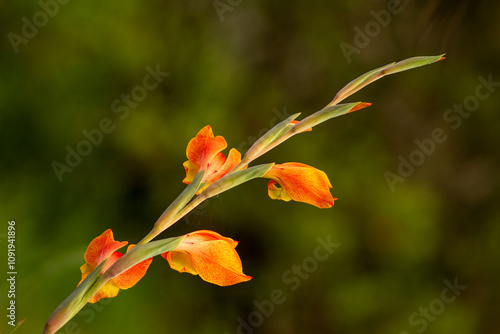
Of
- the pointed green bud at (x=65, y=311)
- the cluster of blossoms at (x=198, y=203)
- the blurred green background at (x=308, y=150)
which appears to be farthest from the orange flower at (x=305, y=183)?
the blurred green background at (x=308, y=150)

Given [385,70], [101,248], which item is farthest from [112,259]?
[385,70]

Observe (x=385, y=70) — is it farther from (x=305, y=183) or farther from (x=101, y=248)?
(x=101, y=248)

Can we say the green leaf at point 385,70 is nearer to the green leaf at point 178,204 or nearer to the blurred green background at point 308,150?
the green leaf at point 178,204

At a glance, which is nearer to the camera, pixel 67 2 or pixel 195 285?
pixel 67 2

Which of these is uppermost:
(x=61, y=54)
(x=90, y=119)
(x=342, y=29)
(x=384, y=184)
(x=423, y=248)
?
(x=61, y=54)

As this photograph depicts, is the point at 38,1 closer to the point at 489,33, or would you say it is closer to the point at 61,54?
the point at 61,54

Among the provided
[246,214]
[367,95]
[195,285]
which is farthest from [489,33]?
[195,285]
